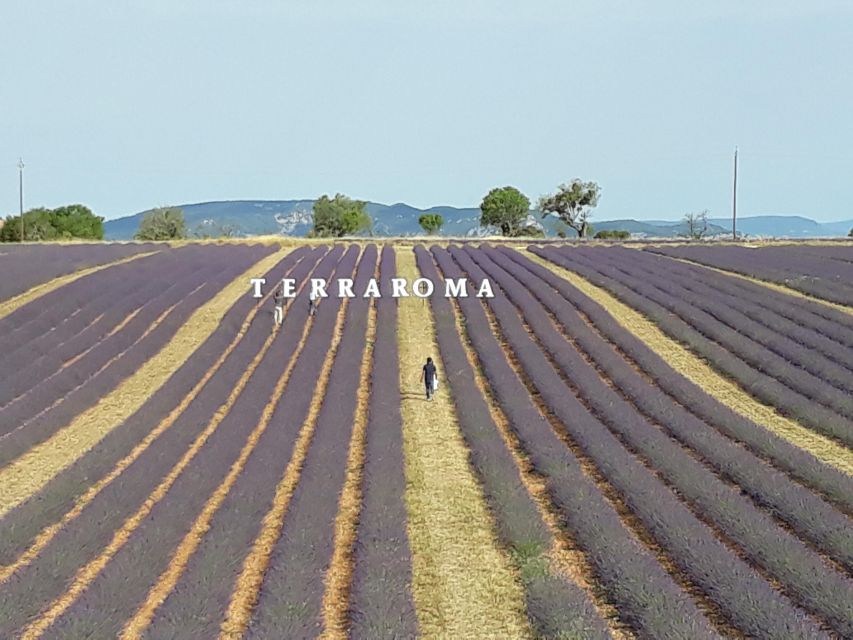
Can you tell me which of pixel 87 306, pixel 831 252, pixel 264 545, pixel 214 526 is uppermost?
pixel 831 252

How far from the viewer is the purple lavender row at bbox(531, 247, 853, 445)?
14117 mm

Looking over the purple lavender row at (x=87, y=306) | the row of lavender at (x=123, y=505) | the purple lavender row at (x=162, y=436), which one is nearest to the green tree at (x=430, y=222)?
the purple lavender row at (x=87, y=306)

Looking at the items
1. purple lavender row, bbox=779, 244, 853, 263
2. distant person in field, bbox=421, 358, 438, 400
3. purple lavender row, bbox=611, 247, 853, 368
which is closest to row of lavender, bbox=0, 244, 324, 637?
distant person in field, bbox=421, 358, 438, 400

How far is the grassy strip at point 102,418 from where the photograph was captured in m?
12.6

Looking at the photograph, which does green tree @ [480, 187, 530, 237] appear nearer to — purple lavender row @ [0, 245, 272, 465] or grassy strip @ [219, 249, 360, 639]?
purple lavender row @ [0, 245, 272, 465]

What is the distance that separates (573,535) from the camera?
10016 millimetres

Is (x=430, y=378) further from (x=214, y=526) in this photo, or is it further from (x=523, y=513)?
(x=214, y=526)

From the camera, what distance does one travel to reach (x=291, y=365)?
65.7 feet

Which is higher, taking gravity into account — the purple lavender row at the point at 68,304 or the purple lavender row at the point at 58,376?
the purple lavender row at the point at 68,304

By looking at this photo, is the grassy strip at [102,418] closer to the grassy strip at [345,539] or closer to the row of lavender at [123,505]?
the row of lavender at [123,505]

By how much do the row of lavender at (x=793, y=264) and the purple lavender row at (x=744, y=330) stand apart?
98.7 inches

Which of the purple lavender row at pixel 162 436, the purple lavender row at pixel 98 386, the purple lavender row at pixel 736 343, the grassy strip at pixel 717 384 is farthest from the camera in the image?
the purple lavender row at pixel 736 343

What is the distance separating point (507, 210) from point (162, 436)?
7063 cm

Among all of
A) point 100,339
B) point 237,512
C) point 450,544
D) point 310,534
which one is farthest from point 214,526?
point 100,339
